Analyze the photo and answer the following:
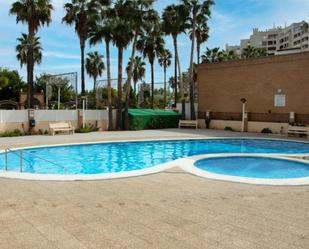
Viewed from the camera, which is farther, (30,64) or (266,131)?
(30,64)

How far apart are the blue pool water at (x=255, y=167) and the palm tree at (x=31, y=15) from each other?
17.5 metres

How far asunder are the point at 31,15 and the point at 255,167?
67.0ft

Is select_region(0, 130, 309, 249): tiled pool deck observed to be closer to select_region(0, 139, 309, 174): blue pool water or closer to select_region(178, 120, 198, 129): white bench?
select_region(0, 139, 309, 174): blue pool water

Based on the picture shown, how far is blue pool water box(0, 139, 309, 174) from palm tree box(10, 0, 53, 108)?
36.0 feet

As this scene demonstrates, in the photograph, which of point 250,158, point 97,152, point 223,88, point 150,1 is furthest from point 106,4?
point 250,158

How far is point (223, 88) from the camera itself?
26.6m

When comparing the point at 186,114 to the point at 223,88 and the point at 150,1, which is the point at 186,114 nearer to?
the point at 223,88

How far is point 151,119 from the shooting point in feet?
86.6

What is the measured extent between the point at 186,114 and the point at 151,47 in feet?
32.6

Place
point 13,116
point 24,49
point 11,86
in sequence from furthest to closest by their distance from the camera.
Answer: point 11,86 → point 24,49 → point 13,116

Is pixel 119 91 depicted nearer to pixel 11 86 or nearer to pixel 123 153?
pixel 123 153

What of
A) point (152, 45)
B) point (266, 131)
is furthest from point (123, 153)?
point (152, 45)

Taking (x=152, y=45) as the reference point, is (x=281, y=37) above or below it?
above

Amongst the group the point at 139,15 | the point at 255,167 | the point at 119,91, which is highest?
the point at 139,15
